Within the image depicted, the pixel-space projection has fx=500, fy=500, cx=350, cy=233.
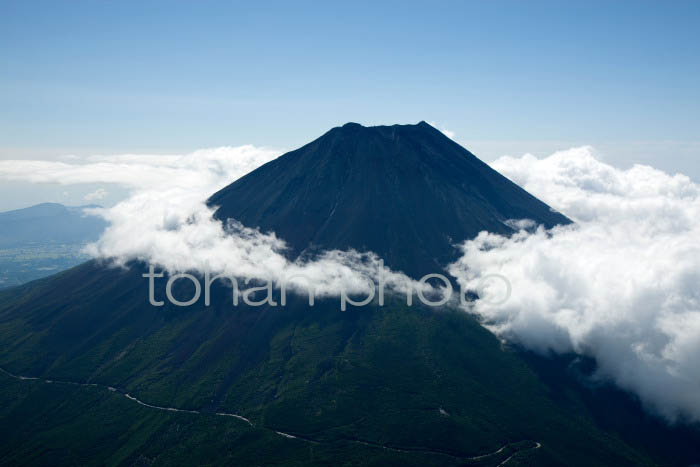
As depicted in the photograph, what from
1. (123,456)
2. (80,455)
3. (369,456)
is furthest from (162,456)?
(369,456)

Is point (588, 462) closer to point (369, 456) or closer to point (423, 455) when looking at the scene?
point (423, 455)

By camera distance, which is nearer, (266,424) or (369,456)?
(369,456)

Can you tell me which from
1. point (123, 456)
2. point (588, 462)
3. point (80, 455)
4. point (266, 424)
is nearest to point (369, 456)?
point (266, 424)

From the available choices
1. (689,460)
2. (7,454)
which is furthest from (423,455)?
Result: (7,454)

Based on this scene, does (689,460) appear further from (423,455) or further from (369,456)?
(369,456)

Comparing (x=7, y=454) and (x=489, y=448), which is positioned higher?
(x=489, y=448)

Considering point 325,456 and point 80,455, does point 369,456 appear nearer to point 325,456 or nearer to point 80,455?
point 325,456

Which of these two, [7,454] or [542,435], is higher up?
[542,435]
